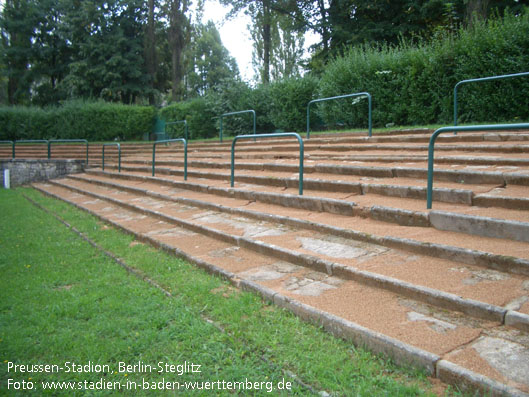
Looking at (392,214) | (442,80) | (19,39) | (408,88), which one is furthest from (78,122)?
(392,214)

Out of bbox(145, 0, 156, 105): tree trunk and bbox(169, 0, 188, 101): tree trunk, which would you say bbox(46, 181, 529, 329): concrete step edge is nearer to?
bbox(169, 0, 188, 101): tree trunk

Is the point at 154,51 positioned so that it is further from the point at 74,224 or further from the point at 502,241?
the point at 502,241

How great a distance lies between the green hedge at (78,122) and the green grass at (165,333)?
19.6 meters

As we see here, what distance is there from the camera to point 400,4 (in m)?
20.9

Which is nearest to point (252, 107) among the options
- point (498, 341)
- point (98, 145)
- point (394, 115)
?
point (394, 115)

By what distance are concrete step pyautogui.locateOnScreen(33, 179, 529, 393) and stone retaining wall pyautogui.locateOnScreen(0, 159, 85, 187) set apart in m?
13.6

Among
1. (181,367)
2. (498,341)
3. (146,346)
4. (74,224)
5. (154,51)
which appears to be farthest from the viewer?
(154,51)

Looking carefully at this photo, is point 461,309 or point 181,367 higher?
point 461,309

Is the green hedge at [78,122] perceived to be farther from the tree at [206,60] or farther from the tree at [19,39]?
the tree at [206,60]

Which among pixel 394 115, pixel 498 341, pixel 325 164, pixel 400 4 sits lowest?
pixel 498 341

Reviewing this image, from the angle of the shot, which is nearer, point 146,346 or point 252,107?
point 146,346

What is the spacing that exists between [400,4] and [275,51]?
21.1 metres

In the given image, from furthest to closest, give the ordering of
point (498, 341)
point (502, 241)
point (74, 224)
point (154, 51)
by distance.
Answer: point (154, 51)
point (74, 224)
point (502, 241)
point (498, 341)

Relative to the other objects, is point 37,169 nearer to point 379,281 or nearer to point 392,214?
point 392,214
